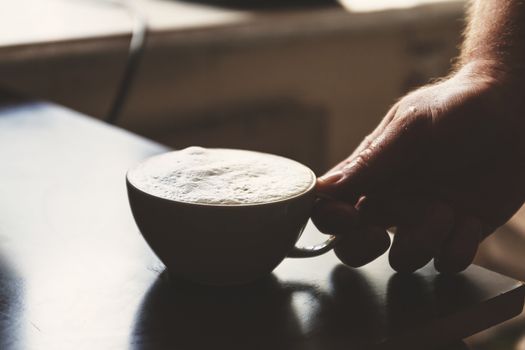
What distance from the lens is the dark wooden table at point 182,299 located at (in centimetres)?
40

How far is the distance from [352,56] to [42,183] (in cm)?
118

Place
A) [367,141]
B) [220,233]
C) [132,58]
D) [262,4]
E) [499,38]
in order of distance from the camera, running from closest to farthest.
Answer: [220,233] → [367,141] → [499,38] → [132,58] → [262,4]

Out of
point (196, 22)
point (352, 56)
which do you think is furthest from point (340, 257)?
point (352, 56)

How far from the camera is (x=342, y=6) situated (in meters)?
1.57

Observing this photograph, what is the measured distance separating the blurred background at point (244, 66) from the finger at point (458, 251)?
25.8 inches

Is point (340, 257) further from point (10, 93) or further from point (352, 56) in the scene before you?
point (352, 56)

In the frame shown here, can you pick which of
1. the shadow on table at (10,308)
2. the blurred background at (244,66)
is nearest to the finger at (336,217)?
the shadow on table at (10,308)

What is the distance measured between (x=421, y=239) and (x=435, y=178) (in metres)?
0.08

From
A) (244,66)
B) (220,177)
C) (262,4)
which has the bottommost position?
(244,66)

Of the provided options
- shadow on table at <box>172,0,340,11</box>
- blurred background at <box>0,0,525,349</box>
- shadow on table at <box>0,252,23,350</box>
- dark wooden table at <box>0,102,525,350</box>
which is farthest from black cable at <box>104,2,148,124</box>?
shadow on table at <box>0,252,23,350</box>

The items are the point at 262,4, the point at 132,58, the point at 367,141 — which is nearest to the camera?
the point at 367,141

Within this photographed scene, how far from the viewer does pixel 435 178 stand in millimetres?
538

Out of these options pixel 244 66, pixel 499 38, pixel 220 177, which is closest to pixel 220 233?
pixel 220 177

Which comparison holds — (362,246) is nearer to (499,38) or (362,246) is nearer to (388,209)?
(388,209)
